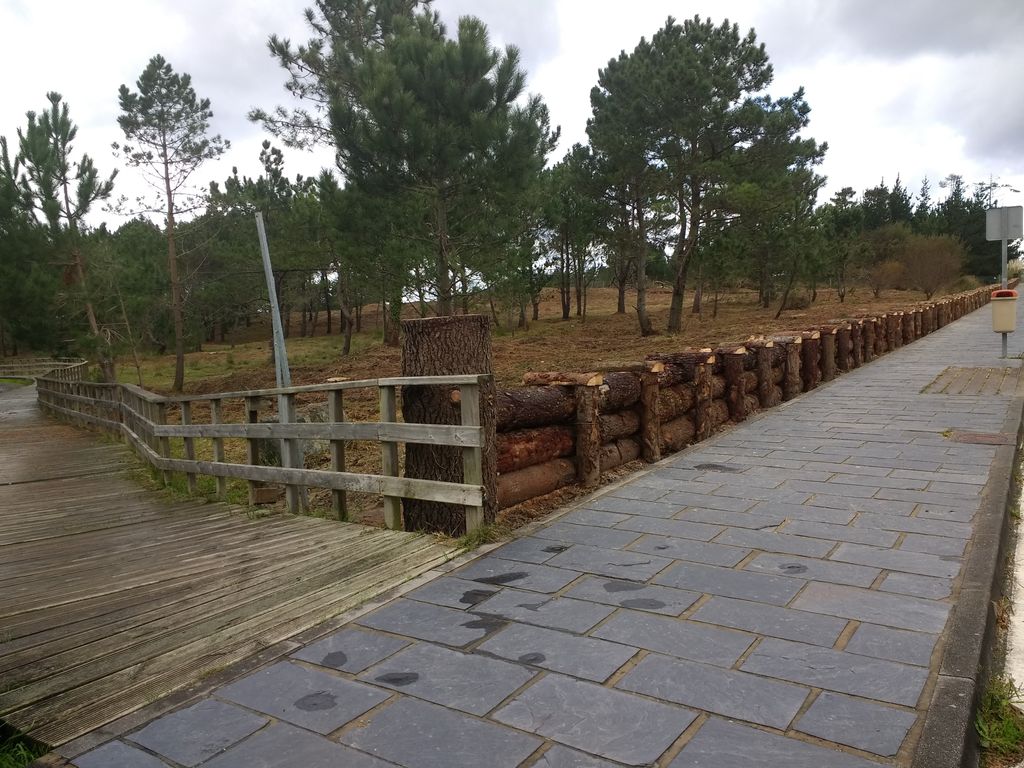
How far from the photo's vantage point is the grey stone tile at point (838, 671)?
2.35m

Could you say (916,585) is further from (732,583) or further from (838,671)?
(838,671)

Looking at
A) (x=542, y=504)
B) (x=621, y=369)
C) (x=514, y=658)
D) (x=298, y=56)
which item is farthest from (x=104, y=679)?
(x=298, y=56)

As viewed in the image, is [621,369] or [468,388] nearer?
[468,388]

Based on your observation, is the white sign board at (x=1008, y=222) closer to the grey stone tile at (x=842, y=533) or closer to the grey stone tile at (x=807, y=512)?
the grey stone tile at (x=807, y=512)

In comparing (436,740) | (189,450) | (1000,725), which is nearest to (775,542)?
(1000,725)

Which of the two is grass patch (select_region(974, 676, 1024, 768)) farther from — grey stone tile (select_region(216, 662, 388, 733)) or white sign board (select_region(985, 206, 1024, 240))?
white sign board (select_region(985, 206, 1024, 240))

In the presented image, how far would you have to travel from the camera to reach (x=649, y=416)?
6.25 metres

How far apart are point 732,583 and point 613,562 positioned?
1.97 ft

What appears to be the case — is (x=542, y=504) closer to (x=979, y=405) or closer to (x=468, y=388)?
(x=468, y=388)

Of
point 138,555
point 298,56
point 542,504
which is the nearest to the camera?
point 138,555

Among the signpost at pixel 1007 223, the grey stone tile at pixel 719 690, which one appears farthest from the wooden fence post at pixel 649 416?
the signpost at pixel 1007 223

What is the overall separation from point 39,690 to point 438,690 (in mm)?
1364

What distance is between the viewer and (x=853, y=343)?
42.4 ft

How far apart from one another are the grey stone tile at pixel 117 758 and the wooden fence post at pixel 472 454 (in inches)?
84.2
